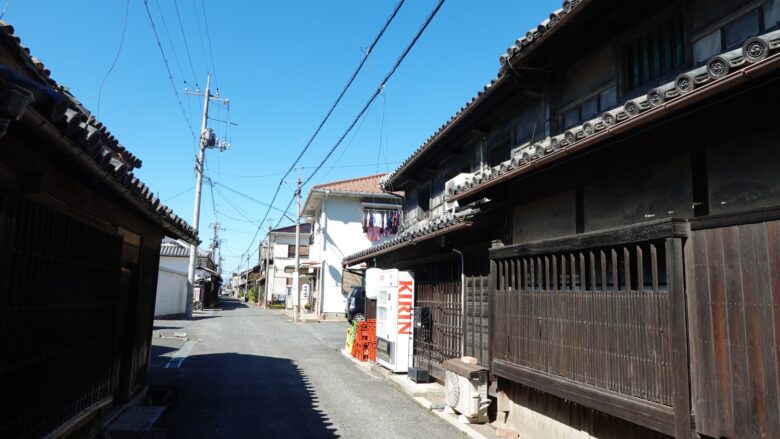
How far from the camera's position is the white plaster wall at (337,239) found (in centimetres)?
3288

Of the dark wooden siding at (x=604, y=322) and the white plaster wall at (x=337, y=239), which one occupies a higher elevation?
the white plaster wall at (x=337, y=239)

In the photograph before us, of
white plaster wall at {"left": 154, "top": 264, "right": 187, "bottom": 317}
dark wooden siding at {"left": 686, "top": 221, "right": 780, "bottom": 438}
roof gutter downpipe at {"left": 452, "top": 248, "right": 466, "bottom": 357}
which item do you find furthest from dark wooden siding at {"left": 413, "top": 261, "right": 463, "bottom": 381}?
white plaster wall at {"left": 154, "top": 264, "right": 187, "bottom": 317}

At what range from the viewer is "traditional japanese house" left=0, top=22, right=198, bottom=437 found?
3.78 metres

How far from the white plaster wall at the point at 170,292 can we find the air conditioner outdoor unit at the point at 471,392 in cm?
2480

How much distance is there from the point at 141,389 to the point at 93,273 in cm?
408

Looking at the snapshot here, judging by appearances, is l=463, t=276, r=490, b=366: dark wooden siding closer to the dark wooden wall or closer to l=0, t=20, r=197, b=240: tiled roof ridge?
l=0, t=20, r=197, b=240: tiled roof ridge

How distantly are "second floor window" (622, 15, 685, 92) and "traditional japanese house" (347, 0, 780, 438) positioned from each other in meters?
0.02

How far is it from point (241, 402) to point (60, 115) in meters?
7.72

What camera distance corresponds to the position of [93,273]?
613 cm

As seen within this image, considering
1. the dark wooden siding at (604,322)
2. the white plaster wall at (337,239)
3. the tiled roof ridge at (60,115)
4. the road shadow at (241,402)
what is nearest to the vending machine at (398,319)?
the road shadow at (241,402)

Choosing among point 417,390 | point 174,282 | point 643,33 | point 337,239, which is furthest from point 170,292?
point 643,33

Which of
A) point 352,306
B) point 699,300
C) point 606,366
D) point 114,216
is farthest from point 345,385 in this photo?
point 352,306

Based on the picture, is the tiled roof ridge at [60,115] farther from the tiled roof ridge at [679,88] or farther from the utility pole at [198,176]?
the utility pole at [198,176]

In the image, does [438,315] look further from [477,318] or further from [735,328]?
[735,328]
